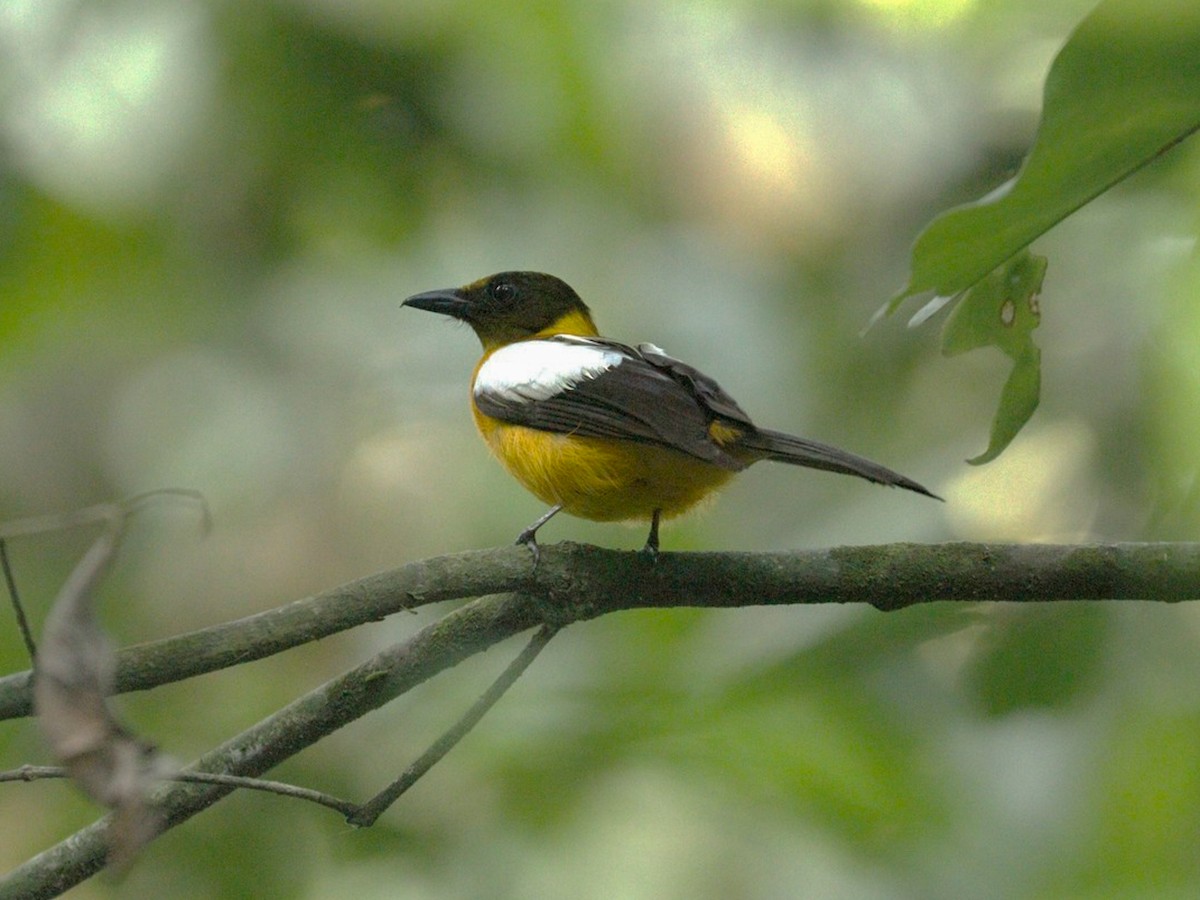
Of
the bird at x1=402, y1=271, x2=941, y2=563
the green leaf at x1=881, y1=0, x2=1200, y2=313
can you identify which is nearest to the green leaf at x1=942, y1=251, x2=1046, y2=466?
the green leaf at x1=881, y1=0, x2=1200, y2=313

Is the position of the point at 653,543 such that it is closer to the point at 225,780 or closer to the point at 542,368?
the point at 542,368

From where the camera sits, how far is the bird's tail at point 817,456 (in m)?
2.53

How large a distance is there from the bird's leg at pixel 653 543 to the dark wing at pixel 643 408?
0.19 metres

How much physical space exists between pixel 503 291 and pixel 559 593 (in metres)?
1.72

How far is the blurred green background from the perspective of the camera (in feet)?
9.12

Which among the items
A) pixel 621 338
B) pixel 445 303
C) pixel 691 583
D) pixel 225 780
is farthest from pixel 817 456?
pixel 621 338

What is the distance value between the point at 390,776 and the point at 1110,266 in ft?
8.05

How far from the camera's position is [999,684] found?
2.64m

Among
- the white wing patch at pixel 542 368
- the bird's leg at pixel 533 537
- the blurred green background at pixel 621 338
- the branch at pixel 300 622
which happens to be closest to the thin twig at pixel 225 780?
the branch at pixel 300 622

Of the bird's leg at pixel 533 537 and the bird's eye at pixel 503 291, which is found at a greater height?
the bird's eye at pixel 503 291

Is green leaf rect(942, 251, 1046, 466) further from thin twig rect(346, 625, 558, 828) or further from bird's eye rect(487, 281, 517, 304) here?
bird's eye rect(487, 281, 517, 304)

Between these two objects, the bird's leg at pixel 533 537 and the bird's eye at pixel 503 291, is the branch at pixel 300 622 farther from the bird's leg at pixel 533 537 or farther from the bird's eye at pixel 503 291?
the bird's eye at pixel 503 291

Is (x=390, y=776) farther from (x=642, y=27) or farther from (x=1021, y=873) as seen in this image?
(x=642, y=27)

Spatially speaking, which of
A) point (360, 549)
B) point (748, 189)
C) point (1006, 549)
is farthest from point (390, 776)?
point (748, 189)
